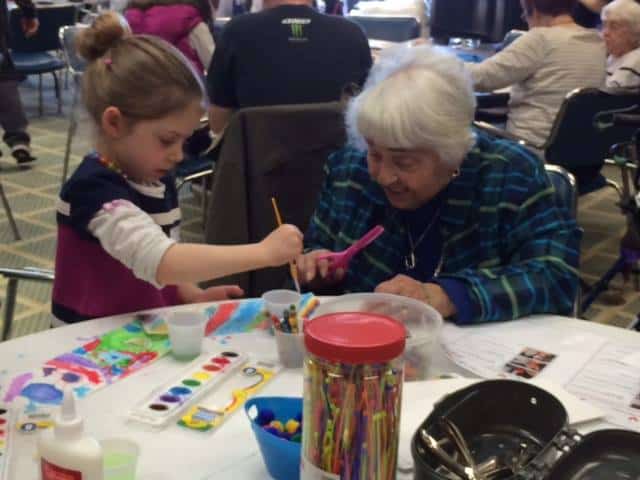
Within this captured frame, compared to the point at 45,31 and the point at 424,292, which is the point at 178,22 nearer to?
the point at 45,31

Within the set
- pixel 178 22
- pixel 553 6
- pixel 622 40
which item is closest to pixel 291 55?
pixel 178 22

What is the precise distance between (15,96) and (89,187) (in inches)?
158

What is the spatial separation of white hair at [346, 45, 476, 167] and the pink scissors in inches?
7.0

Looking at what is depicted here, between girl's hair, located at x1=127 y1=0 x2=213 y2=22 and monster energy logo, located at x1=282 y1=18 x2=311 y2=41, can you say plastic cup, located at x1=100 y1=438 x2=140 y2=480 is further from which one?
girl's hair, located at x1=127 y1=0 x2=213 y2=22

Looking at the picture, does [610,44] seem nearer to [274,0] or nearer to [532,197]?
[274,0]

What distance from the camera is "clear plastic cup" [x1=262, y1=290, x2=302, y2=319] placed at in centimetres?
138

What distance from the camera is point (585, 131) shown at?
3295 mm

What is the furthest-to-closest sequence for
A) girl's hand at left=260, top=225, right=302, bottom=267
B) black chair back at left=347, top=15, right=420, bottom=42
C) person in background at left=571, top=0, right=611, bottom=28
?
black chair back at left=347, top=15, right=420, bottom=42, person in background at left=571, top=0, right=611, bottom=28, girl's hand at left=260, top=225, right=302, bottom=267

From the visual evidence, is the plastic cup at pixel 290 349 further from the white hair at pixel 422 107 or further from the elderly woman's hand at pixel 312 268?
the white hair at pixel 422 107

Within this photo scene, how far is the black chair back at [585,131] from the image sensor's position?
3211 millimetres

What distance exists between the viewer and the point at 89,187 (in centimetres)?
140

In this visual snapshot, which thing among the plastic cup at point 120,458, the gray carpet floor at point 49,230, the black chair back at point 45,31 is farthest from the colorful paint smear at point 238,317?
the black chair back at point 45,31

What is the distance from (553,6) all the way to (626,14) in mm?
673

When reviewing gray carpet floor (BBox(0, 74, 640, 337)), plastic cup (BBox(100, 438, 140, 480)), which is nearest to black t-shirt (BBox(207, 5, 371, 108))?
gray carpet floor (BBox(0, 74, 640, 337))
